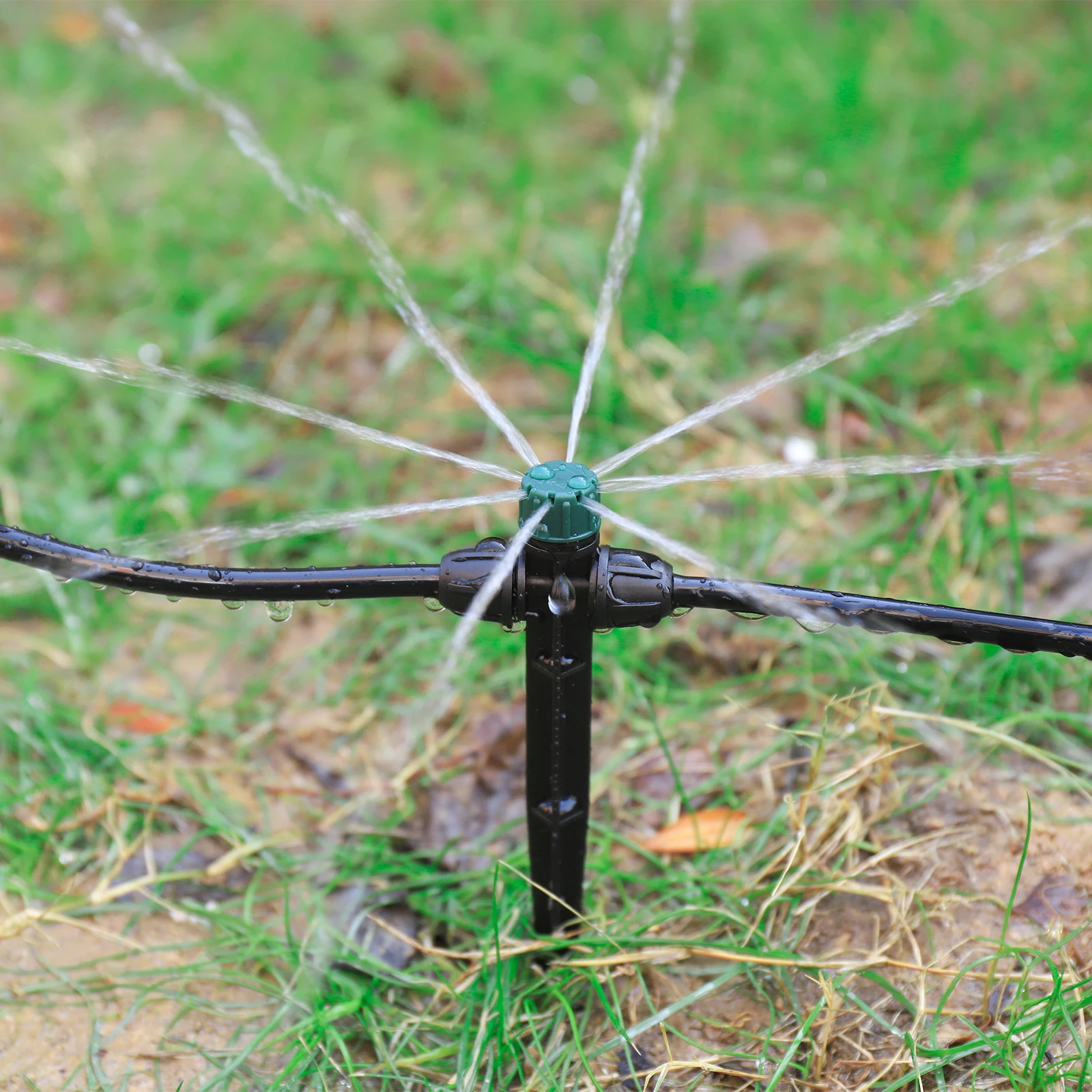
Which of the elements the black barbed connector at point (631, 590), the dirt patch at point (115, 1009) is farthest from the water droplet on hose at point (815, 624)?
the dirt patch at point (115, 1009)

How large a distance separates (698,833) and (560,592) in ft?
2.49

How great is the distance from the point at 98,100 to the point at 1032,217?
3380mm

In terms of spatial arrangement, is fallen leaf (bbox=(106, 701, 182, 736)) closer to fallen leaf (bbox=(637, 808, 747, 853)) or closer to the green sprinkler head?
fallen leaf (bbox=(637, 808, 747, 853))

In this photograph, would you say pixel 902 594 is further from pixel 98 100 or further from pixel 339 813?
pixel 98 100

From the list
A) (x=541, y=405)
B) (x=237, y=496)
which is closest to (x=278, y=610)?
(x=237, y=496)

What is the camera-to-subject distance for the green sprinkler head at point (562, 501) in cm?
120

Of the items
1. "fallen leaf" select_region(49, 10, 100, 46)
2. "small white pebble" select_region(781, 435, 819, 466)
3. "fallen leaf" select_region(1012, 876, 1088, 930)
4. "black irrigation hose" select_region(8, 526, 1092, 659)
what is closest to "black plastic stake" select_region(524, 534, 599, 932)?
"black irrigation hose" select_region(8, 526, 1092, 659)

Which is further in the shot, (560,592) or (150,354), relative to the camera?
(150,354)

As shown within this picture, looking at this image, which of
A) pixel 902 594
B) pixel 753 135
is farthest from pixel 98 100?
pixel 902 594

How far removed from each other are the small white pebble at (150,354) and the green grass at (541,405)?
7 centimetres

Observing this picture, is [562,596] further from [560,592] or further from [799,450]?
[799,450]

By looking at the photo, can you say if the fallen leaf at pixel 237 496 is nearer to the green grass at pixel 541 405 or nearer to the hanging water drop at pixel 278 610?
the green grass at pixel 541 405

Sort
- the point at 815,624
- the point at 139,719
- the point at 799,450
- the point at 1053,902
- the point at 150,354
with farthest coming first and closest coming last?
the point at 150,354 → the point at 799,450 → the point at 139,719 → the point at 1053,902 → the point at 815,624

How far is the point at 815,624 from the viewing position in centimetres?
130
